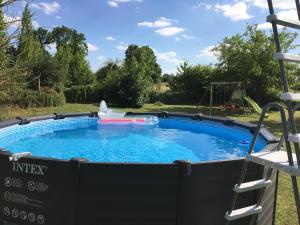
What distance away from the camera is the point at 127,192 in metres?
3.67

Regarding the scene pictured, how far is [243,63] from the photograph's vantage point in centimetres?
2180

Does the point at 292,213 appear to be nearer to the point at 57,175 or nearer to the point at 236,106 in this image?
the point at 57,175

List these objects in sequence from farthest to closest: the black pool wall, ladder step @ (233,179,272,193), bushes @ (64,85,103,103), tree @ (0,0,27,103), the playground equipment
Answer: bushes @ (64,85,103,103), the playground equipment, tree @ (0,0,27,103), the black pool wall, ladder step @ (233,179,272,193)

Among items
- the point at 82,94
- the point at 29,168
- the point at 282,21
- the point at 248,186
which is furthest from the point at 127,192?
the point at 82,94

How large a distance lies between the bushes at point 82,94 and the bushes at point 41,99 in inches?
198

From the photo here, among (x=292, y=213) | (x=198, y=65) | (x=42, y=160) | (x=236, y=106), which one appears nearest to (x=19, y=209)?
(x=42, y=160)

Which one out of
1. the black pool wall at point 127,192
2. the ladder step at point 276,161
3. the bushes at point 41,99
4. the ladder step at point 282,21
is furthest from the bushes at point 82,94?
the ladder step at point 282,21

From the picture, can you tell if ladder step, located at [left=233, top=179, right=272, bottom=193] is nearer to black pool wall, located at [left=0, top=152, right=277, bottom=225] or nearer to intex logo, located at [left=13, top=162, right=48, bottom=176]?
black pool wall, located at [left=0, top=152, right=277, bottom=225]

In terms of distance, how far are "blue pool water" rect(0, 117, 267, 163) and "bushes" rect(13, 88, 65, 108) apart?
8.71 meters

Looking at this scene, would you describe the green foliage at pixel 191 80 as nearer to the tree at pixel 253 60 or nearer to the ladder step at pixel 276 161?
the tree at pixel 253 60

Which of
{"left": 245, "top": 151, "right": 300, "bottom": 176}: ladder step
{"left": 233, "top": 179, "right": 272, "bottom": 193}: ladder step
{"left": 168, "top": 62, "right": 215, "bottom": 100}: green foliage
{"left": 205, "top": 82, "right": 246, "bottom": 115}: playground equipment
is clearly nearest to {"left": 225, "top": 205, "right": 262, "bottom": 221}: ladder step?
{"left": 233, "top": 179, "right": 272, "bottom": 193}: ladder step

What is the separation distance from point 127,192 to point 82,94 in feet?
84.0

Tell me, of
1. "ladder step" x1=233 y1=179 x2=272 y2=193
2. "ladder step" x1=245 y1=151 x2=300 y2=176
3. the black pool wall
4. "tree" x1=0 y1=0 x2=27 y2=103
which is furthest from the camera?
"tree" x1=0 y1=0 x2=27 y2=103

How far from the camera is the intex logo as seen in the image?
385 cm
